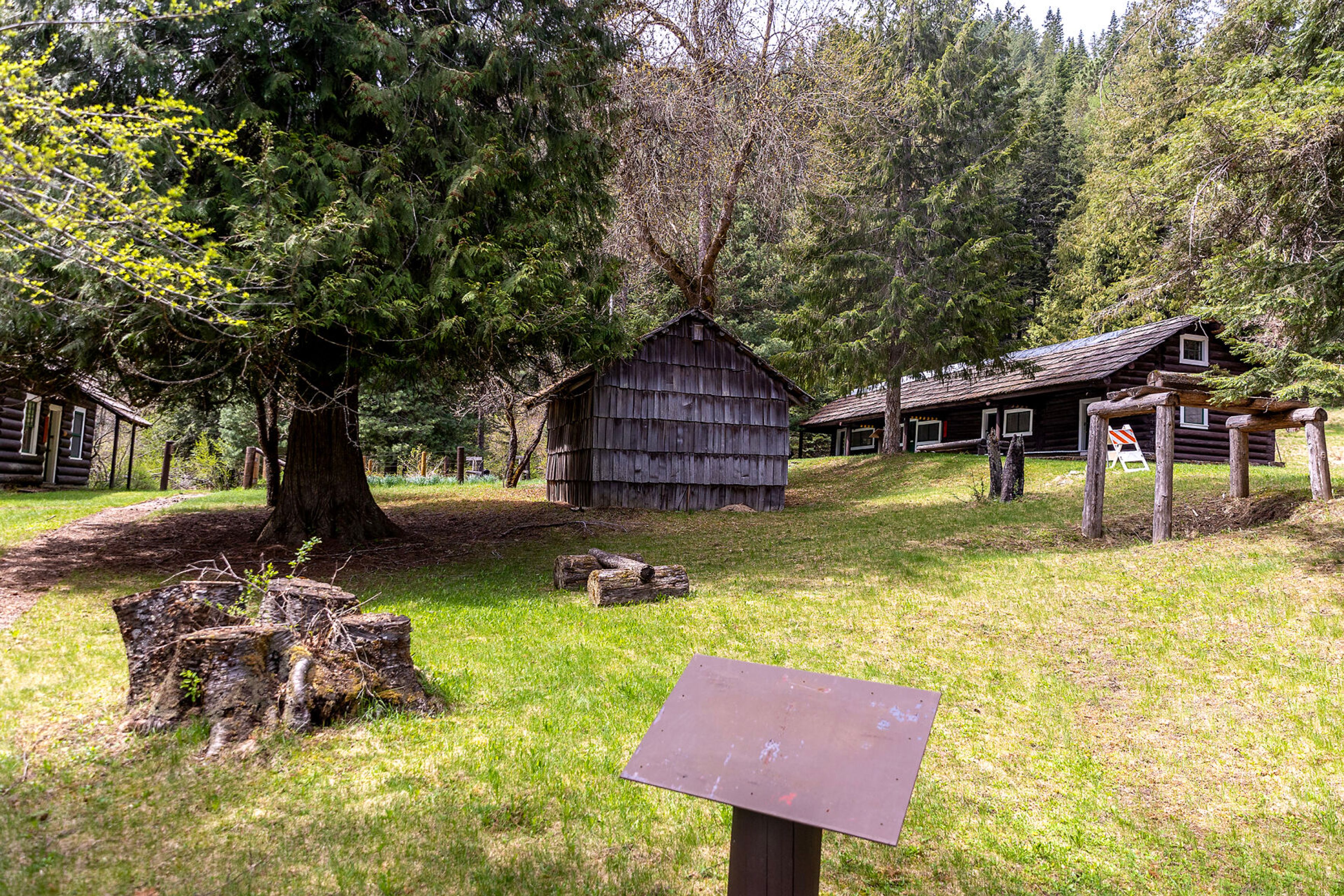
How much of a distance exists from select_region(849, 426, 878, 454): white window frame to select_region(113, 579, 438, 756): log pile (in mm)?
32009

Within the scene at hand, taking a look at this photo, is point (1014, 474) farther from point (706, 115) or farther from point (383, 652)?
point (383, 652)

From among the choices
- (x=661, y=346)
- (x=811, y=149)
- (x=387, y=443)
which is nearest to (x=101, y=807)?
(x=661, y=346)

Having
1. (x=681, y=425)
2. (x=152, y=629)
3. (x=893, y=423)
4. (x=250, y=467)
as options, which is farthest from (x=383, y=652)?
(x=250, y=467)

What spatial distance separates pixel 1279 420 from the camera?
1133 centimetres

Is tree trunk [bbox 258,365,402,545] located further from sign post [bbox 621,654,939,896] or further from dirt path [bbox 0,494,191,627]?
sign post [bbox 621,654,939,896]

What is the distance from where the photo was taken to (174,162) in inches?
386

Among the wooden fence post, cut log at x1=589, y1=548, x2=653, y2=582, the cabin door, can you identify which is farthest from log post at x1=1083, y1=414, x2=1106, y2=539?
the cabin door

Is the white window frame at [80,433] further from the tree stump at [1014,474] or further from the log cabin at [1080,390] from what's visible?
the log cabin at [1080,390]

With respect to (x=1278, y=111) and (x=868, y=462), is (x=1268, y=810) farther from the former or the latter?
(x=868, y=462)

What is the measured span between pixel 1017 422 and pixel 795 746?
2926cm

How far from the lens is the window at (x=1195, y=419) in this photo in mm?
25609

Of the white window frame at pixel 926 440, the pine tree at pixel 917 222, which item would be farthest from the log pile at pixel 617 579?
the white window frame at pixel 926 440

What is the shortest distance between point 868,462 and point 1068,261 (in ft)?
77.7

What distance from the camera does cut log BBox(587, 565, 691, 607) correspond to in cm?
898
